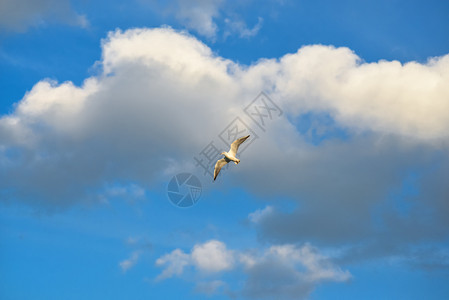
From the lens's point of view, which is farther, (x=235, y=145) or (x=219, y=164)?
(x=219, y=164)

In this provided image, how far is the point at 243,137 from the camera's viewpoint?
614 feet

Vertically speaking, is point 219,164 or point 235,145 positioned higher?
point 235,145

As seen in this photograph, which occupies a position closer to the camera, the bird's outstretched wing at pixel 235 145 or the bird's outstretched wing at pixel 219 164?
the bird's outstretched wing at pixel 235 145

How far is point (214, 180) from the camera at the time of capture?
18688cm

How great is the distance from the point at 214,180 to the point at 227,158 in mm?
6837

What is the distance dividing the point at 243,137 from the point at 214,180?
13.1m

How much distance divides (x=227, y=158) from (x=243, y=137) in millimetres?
7036

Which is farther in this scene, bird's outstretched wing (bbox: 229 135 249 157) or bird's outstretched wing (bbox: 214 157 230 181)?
bird's outstretched wing (bbox: 214 157 230 181)

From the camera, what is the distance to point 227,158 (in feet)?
620
